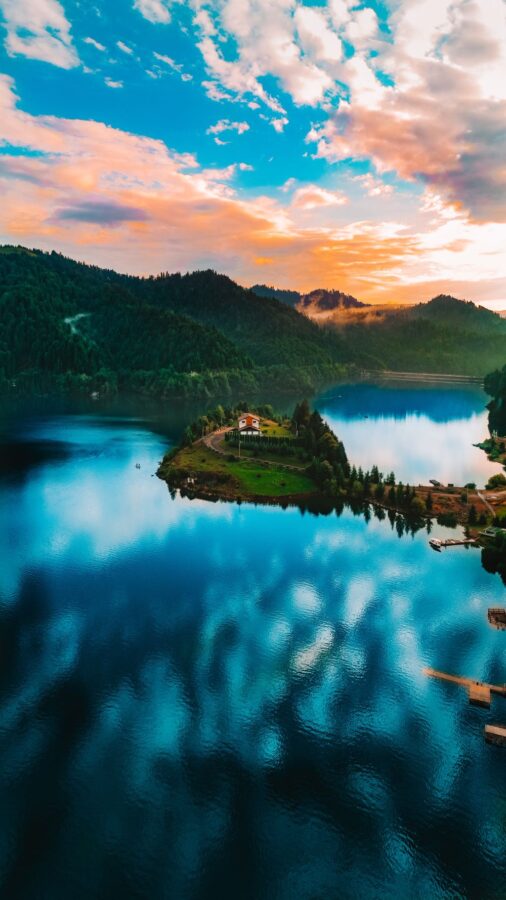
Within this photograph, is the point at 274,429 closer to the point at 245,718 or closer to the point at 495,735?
the point at 245,718

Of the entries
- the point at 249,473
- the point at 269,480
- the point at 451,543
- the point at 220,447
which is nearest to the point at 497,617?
the point at 451,543

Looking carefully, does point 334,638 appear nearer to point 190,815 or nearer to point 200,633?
point 200,633

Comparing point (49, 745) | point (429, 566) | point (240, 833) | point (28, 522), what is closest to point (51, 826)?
point (49, 745)

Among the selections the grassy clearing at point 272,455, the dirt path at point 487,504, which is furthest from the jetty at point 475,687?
the grassy clearing at point 272,455

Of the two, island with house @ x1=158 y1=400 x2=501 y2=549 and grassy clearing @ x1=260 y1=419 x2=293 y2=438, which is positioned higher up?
grassy clearing @ x1=260 y1=419 x2=293 y2=438

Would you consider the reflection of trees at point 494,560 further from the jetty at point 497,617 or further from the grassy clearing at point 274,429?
the grassy clearing at point 274,429

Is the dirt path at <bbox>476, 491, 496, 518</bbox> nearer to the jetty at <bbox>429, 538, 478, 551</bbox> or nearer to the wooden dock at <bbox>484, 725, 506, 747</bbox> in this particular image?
the jetty at <bbox>429, 538, 478, 551</bbox>

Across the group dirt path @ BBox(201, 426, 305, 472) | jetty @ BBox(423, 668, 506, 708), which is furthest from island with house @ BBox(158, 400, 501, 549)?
jetty @ BBox(423, 668, 506, 708)
